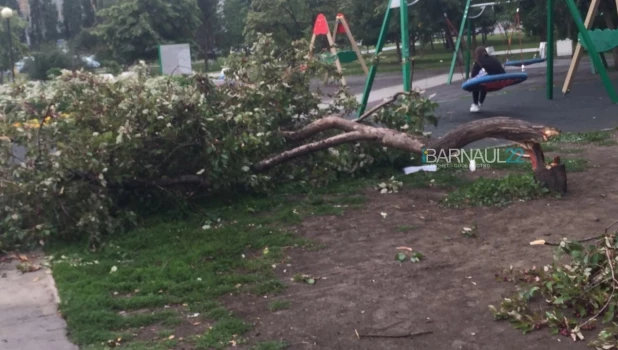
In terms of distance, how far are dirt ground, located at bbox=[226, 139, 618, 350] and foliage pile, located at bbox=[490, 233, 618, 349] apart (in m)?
0.09

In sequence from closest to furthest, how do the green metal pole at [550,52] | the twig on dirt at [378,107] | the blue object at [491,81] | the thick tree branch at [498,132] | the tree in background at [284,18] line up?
the thick tree branch at [498,132], the twig on dirt at [378,107], the blue object at [491,81], the green metal pole at [550,52], the tree in background at [284,18]

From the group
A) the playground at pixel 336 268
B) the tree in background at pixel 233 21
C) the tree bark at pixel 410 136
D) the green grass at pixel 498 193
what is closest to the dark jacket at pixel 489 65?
the playground at pixel 336 268

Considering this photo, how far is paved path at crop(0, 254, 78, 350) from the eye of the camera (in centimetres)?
513

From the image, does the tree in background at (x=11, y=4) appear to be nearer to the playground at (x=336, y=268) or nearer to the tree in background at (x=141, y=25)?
the tree in background at (x=141, y=25)

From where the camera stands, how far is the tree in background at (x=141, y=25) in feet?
100

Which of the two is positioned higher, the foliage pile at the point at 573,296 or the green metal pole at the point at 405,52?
the green metal pole at the point at 405,52

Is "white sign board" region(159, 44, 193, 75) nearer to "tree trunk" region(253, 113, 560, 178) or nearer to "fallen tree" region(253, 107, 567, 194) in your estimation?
"tree trunk" region(253, 113, 560, 178)

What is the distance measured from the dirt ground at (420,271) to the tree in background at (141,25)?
79.2 feet

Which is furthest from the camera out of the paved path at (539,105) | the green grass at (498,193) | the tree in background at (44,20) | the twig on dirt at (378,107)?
the tree in background at (44,20)

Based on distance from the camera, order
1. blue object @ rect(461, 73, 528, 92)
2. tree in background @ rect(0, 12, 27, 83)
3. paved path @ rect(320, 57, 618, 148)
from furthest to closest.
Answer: tree in background @ rect(0, 12, 27, 83), blue object @ rect(461, 73, 528, 92), paved path @ rect(320, 57, 618, 148)

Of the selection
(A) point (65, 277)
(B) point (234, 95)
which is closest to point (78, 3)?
(B) point (234, 95)

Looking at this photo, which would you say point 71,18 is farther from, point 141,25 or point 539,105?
point 539,105

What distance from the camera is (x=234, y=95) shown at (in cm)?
905

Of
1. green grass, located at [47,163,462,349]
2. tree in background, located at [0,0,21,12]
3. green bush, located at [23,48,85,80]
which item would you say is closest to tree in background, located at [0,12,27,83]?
tree in background, located at [0,0,21,12]
